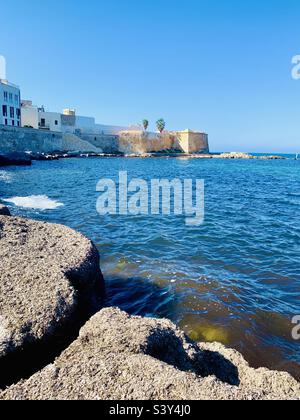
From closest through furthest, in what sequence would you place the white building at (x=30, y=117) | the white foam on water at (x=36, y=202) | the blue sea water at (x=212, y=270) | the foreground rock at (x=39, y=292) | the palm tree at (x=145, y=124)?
the foreground rock at (x=39, y=292)
the blue sea water at (x=212, y=270)
the white foam on water at (x=36, y=202)
the white building at (x=30, y=117)
the palm tree at (x=145, y=124)

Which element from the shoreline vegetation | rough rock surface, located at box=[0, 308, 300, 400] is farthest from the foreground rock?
the shoreline vegetation

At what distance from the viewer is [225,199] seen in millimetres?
20609

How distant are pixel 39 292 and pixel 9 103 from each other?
6186 cm

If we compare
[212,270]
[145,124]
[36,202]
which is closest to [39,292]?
[212,270]

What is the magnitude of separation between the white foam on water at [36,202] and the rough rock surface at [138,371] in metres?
12.7

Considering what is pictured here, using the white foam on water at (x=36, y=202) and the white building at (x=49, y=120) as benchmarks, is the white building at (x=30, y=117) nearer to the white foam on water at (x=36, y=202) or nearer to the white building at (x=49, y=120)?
the white building at (x=49, y=120)

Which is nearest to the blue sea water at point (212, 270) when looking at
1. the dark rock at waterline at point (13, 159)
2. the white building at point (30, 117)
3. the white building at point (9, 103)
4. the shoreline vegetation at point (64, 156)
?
the dark rock at waterline at point (13, 159)

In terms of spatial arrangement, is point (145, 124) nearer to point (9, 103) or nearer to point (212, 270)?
point (9, 103)

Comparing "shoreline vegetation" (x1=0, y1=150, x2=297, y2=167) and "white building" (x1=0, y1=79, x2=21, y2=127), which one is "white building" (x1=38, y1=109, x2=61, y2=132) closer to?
"shoreline vegetation" (x1=0, y1=150, x2=297, y2=167)

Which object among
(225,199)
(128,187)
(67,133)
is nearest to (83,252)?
(225,199)

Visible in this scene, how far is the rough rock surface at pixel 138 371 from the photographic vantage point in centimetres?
271

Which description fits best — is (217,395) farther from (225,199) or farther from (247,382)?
(225,199)

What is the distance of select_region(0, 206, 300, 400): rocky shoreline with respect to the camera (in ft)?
9.02

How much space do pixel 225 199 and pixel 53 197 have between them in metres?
10.5
